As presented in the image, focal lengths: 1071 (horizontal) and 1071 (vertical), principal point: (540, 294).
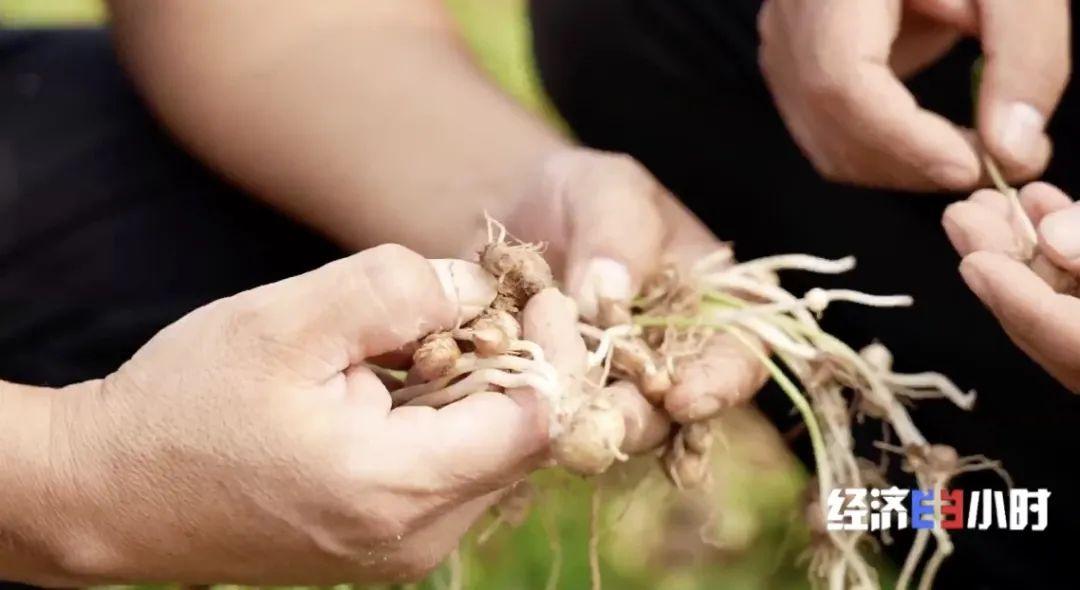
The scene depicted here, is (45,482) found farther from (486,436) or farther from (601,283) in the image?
(601,283)

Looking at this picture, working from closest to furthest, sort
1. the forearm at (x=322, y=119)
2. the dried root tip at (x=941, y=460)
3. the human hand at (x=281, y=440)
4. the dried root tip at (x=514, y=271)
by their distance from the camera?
1. the human hand at (x=281, y=440)
2. the dried root tip at (x=514, y=271)
3. the dried root tip at (x=941, y=460)
4. the forearm at (x=322, y=119)

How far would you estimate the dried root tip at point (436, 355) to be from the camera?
0.53 meters

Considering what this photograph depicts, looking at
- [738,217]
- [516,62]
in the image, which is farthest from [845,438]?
[516,62]

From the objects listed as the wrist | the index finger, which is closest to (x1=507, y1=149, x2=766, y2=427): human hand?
the index finger

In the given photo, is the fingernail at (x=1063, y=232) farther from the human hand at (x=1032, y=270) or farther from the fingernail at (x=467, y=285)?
the fingernail at (x=467, y=285)

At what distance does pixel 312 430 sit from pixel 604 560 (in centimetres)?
45

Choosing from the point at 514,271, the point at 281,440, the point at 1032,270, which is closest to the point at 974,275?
the point at 1032,270

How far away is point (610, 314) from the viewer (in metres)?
0.65

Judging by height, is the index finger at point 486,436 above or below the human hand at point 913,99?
below

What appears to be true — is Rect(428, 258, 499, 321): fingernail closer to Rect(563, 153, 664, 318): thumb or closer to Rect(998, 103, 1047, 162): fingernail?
Rect(563, 153, 664, 318): thumb

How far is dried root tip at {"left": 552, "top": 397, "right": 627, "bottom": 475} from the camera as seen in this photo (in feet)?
1.61

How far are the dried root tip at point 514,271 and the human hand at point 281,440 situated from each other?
0.19 ft

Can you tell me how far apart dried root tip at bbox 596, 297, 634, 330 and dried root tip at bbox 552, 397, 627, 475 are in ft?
0.49

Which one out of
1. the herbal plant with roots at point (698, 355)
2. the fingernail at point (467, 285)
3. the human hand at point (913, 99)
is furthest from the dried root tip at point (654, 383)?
the human hand at point (913, 99)
